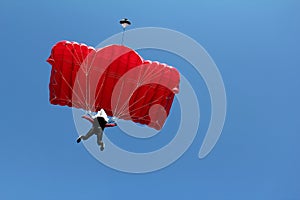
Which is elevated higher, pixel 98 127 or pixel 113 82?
pixel 113 82

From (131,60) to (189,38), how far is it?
310cm

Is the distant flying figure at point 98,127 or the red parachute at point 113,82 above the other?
the red parachute at point 113,82

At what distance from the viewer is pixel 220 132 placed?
14.7 m

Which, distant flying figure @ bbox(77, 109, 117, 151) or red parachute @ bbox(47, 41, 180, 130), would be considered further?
red parachute @ bbox(47, 41, 180, 130)

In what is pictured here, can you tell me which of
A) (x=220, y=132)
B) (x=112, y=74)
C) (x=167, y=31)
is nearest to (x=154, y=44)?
(x=167, y=31)

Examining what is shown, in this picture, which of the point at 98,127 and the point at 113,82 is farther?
the point at 113,82

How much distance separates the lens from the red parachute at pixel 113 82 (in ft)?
37.4

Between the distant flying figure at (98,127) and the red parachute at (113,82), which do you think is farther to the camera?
the red parachute at (113,82)

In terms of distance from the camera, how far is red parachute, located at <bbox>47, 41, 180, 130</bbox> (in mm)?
11406

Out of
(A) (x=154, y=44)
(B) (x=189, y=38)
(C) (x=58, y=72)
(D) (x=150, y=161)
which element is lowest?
(D) (x=150, y=161)

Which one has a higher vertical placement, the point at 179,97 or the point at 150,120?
the point at 179,97

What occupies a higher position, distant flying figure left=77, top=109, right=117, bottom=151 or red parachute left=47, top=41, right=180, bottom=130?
red parachute left=47, top=41, right=180, bottom=130

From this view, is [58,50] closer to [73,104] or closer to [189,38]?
[73,104]

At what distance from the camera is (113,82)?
12.0 m
